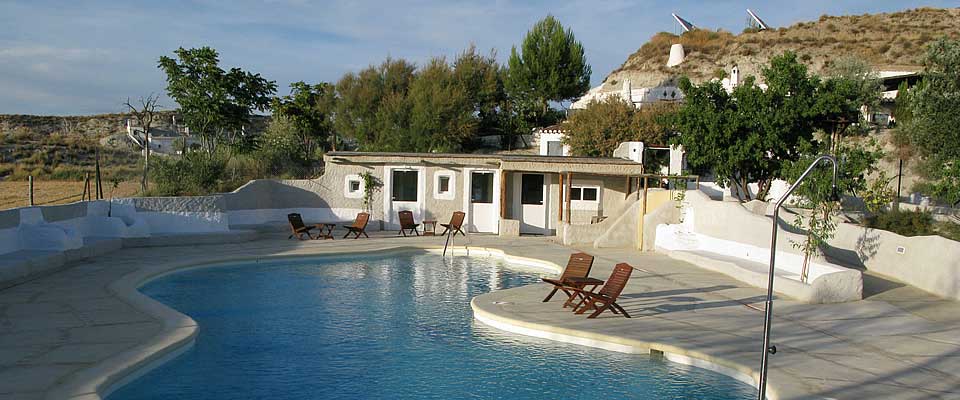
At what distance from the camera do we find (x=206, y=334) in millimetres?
9484

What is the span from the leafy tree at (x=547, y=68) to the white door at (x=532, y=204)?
21365 mm

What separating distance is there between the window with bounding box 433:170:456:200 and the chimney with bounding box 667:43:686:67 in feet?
150

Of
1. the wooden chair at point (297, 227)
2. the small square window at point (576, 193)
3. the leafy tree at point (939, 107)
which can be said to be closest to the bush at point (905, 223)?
the leafy tree at point (939, 107)

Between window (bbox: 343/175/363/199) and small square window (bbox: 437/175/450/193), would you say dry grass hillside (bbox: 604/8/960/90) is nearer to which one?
small square window (bbox: 437/175/450/193)

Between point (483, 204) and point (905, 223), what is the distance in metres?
11.6

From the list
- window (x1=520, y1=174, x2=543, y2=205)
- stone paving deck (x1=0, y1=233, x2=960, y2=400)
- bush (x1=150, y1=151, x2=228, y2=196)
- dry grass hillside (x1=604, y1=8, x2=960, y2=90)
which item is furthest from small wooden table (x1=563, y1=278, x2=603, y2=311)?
dry grass hillside (x1=604, y1=8, x2=960, y2=90)

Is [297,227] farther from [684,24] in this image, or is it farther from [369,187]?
[684,24]

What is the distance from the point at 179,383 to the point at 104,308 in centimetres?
325

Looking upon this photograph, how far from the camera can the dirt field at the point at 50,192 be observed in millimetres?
21578

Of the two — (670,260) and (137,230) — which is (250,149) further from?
(670,260)

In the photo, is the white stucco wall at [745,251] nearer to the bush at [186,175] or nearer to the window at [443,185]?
the window at [443,185]

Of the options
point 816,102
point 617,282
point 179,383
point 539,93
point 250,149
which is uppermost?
point 539,93

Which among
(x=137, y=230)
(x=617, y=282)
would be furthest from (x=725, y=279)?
(x=137, y=230)

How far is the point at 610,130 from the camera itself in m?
29.8
